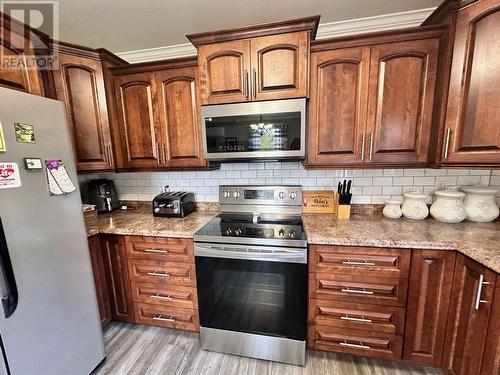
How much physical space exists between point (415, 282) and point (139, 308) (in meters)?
2.03

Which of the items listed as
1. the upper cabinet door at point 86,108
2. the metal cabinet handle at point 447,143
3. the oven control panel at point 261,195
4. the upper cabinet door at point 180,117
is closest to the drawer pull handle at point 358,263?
the oven control panel at point 261,195

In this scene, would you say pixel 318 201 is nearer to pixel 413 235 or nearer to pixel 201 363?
pixel 413 235

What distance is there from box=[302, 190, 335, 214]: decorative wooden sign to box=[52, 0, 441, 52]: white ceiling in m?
1.38

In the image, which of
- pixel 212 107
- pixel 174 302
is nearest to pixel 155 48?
pixel 212 107

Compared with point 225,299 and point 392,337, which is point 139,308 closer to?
point 225,299

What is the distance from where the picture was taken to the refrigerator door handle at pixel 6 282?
96cm

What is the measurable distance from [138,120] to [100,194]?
882mm

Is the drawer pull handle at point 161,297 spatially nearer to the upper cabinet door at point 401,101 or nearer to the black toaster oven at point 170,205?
the black toaster oven at point 170,205

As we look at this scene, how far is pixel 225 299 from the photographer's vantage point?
4.95ft

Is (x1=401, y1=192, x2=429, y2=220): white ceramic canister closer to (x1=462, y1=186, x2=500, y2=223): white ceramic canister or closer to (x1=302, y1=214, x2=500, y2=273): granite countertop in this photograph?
(x1=302, y1=214, x2=500, y2=273): granite countertop

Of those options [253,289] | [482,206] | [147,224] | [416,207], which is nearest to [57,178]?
[147,224]

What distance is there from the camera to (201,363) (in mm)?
1520

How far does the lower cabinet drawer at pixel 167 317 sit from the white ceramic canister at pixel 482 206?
86.0 inches

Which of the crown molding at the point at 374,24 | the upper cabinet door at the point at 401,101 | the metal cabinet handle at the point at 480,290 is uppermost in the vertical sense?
the crown molding at the point at 374,24
